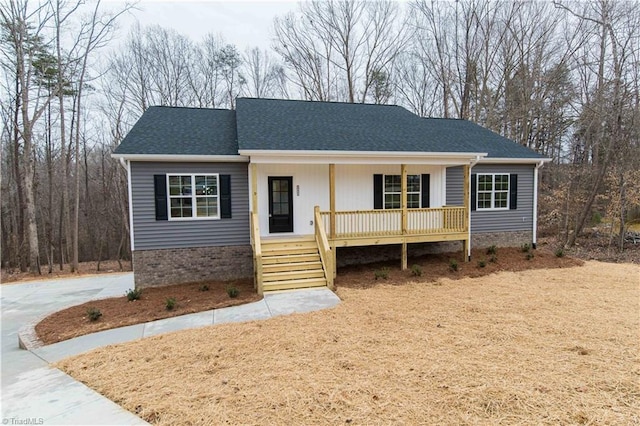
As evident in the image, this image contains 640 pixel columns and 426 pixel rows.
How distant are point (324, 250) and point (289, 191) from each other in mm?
2465

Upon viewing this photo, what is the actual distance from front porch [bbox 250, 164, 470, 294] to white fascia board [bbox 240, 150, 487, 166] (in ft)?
0.93

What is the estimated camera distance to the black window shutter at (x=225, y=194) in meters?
9.14

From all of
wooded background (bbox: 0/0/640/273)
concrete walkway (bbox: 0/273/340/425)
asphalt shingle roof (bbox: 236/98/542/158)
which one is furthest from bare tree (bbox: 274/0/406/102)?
concrete walkway (bbox: 0/273/340/425)

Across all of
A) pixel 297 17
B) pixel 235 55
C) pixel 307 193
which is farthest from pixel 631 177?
pixel 235 55

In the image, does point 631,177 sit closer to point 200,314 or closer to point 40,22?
point 200,314

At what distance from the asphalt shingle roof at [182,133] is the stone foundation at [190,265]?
8.78 feet

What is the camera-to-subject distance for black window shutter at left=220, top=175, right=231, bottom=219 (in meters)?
9.14

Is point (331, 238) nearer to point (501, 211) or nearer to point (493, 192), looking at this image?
point (493, 192)

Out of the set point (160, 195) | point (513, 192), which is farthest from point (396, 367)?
point (513, 192)

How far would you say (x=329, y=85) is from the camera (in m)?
22.0

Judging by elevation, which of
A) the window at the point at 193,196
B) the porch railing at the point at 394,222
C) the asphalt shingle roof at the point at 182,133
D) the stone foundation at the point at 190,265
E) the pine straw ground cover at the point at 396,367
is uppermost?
the asphalt shingle roof at the point at 182,133

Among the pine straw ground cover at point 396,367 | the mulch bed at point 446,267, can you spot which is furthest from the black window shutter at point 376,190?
the pine straw ground cover at point 396,367

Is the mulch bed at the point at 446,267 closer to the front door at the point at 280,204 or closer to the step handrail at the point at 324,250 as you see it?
the step handrail at the point at 324,250

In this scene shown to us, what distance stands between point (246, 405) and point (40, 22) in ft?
59.0
